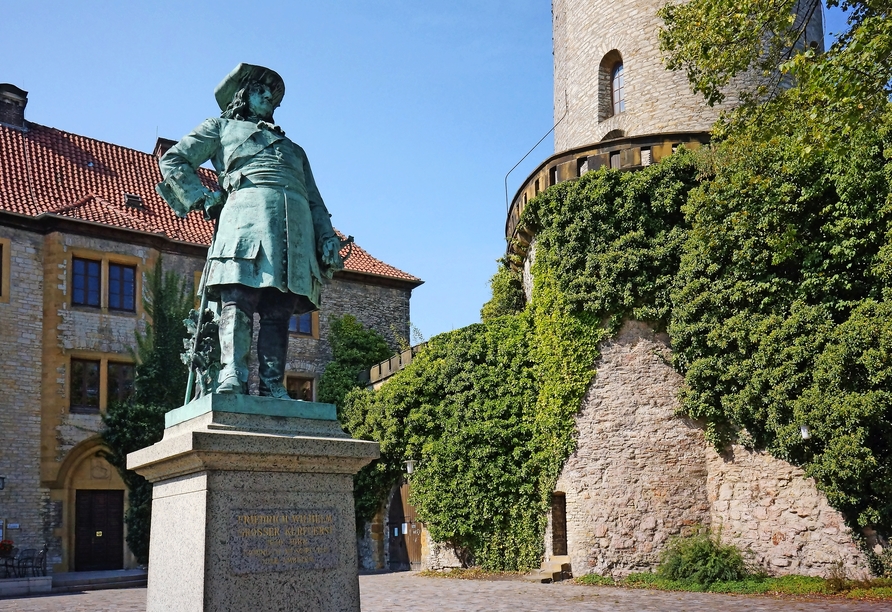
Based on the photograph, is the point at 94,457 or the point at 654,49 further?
the point at 94,457

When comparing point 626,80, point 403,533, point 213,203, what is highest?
point 626,80

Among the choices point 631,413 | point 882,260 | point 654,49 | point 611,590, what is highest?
point 654,49

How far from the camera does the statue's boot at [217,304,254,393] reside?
19.7 ft

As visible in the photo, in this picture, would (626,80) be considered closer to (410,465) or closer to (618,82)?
(618,82)

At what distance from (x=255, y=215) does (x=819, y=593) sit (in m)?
11.3

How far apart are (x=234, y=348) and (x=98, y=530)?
65.7ft

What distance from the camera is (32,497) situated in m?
22.9

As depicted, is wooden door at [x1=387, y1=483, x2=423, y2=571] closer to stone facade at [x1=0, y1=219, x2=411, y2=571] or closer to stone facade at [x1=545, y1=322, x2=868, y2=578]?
stone facade at [x1=0, y1=219, x2=411, y2=571]

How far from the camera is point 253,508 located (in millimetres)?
5691

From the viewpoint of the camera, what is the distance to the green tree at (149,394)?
2308 cm

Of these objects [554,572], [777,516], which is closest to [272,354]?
[777,516]

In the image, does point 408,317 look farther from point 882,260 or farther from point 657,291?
point 882,260

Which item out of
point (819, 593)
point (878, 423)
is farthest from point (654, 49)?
point (819, 593)

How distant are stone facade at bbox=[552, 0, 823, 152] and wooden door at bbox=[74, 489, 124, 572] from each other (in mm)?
14618
